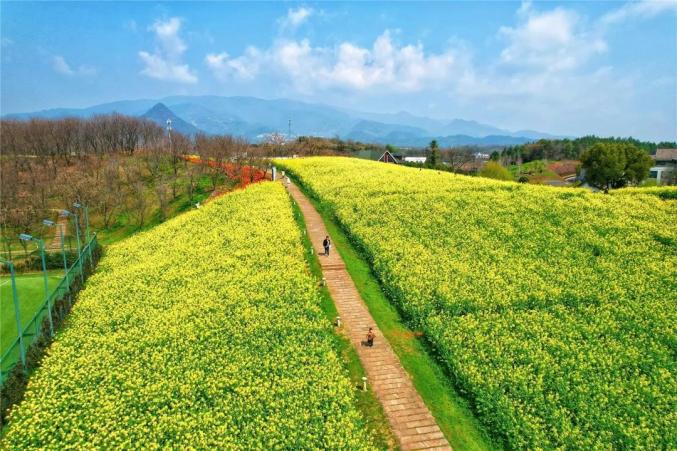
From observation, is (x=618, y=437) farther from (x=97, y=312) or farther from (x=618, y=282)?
(x=97, y=312)

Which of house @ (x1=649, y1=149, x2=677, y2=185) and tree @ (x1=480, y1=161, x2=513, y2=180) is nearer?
tree @ (x1=480, y1=161, x2=513, y2=180)

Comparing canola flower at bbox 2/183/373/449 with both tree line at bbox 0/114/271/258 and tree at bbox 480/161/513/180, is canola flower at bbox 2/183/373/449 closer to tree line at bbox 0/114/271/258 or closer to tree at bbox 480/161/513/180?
tree line at bbox 0/114/271/258

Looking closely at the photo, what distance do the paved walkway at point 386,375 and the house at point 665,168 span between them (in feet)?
259

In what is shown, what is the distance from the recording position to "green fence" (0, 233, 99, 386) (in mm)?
23297

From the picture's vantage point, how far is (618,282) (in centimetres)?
2908

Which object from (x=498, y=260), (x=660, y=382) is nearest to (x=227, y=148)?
(x=498, y=260)

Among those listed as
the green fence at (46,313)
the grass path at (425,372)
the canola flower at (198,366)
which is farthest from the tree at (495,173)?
the green fence at (46,313)

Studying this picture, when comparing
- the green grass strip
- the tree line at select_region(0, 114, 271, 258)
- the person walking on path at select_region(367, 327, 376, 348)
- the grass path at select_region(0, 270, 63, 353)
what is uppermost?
the tree line at select_region(0, 114, 271, 258)

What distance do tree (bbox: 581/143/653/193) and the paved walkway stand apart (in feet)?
163

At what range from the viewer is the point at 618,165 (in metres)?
62.6

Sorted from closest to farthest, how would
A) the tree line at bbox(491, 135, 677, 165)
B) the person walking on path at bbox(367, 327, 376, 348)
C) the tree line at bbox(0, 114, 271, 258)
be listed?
the person walking on path at bbox(367, 327, 376, 348) → the tree line at bbox(0, 114, 271, 258) → the tree line at bbox(491, 135, 677, 165)

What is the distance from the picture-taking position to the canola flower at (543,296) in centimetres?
1977

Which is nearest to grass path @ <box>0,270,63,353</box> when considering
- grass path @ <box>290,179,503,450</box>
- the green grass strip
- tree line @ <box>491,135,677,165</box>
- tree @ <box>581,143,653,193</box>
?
the green grass strip

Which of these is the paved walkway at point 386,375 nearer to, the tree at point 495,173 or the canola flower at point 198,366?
the canola flower at point 198,366
